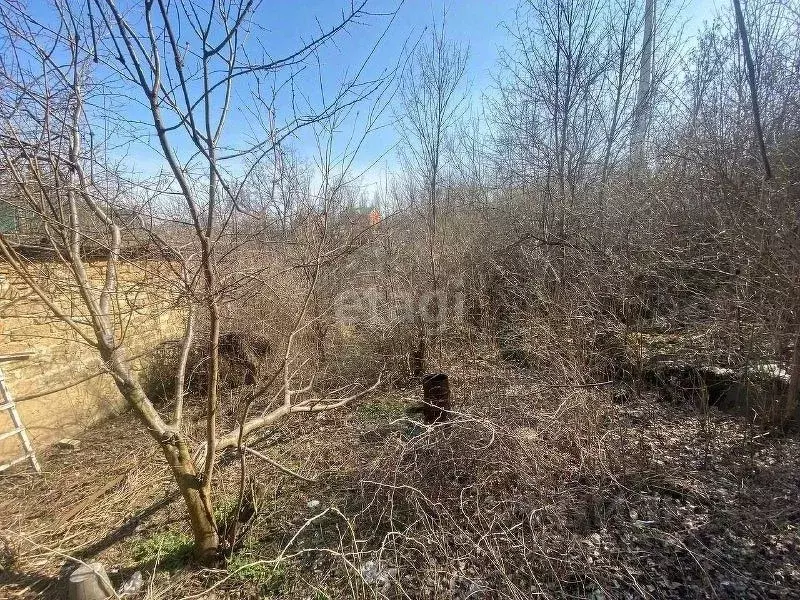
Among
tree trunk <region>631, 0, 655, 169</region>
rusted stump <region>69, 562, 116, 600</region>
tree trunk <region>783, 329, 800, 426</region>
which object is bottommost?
rusted stump <region>69, 562, 116, 600</region>

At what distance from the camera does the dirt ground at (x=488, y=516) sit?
2.03m

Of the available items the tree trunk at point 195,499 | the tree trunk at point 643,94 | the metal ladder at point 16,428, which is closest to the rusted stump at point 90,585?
the tree trunk at point 195,499

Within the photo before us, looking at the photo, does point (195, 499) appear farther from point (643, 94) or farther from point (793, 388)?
point (643, 94)

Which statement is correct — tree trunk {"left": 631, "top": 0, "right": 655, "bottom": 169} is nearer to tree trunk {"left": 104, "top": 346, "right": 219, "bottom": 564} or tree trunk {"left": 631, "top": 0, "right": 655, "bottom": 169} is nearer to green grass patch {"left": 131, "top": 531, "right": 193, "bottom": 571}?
tree trunk {"left": 104, "top": 346, "right": 219, "bottom": 564}

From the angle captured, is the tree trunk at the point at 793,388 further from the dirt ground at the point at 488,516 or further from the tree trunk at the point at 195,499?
the tree trunk at the point at 195,499

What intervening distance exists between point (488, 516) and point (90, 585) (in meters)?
2.40

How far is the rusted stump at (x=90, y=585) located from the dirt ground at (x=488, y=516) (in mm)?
185

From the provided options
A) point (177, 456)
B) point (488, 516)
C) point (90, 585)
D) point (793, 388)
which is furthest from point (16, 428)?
point (793, 388)

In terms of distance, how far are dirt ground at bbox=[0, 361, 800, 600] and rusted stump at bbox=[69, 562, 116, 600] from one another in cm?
19

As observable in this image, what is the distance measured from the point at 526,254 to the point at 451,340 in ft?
5.87

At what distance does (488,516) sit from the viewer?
7.70ft

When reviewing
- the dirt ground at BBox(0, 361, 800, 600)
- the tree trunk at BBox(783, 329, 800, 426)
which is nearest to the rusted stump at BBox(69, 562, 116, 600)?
the dirt ground at BBox(0, 361, 800, 600)

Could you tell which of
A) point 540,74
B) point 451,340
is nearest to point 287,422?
point 451,340

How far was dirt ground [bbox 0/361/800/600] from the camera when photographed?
2.03 metres
